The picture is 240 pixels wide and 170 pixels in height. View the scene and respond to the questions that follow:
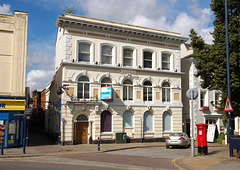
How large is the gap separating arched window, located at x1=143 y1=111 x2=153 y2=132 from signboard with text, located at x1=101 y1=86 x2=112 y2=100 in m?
4.91

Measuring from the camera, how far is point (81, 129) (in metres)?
23.9

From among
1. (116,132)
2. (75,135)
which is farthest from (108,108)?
(75,135)

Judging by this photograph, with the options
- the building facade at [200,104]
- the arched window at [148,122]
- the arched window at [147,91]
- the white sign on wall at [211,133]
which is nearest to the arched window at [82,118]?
the arched window at [148,122]

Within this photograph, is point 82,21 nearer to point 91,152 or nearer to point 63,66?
point 63,66

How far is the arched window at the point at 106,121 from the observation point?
80.7 feet

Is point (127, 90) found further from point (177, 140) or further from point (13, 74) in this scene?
point (13, 74)

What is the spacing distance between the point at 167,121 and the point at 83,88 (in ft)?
32.3

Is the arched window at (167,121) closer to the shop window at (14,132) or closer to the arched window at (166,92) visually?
the arched window at (166,92)

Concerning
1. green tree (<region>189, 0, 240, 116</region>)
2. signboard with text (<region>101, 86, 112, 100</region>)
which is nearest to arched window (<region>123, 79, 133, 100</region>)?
signboard with text (<region>101, 86, 112, 100</region>)

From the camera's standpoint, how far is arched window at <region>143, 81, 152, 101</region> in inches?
1057

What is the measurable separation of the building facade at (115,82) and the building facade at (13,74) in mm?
3281

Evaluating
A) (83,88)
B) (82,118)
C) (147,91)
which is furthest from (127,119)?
(83,88)

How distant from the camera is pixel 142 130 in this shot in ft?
85.3

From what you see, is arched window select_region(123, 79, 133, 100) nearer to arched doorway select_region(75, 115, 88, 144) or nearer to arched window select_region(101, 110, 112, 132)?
arched window select_region(101, 110, 112, 132)
